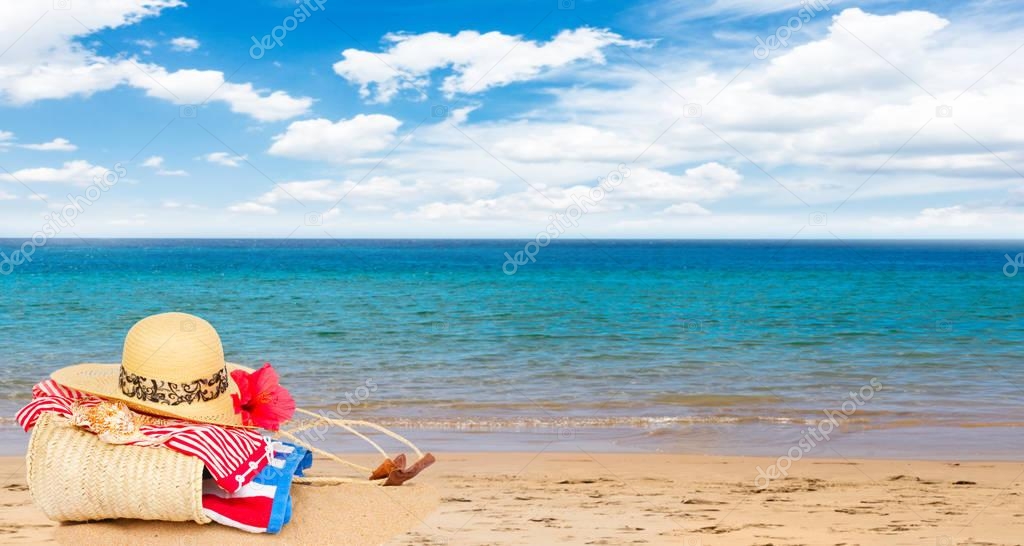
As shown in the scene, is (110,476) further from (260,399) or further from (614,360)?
(614,360)

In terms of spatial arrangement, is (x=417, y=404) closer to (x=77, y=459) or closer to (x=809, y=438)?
(x=809, y=438)

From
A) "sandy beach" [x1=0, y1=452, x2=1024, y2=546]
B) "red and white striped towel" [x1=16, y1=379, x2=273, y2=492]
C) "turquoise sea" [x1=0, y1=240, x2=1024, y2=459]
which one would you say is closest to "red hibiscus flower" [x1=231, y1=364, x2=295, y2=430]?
"red and white striped towel" [x1=16, y1=379, x2=273, y2=492]

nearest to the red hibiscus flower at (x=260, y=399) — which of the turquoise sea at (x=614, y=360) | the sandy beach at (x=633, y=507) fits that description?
the sandy beach at (x=633, y=507)

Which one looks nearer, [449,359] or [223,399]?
[223,399]

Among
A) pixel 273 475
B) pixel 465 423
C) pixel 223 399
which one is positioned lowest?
pixel 465 423

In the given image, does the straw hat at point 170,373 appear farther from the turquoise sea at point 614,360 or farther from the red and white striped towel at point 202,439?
the turquoise sea at point 614,360

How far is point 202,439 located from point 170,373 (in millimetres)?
347

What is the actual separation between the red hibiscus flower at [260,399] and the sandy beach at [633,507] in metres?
0.45

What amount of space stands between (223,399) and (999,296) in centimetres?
3806

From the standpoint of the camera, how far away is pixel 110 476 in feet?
11.0

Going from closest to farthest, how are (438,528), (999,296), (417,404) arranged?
(438,528) < (417,404) < (999,296)

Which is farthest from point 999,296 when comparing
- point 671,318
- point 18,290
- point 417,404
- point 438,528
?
point 18,290

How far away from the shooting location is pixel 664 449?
28.1 ft

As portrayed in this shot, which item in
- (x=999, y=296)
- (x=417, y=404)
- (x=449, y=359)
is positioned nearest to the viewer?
(x=417, y=404)
